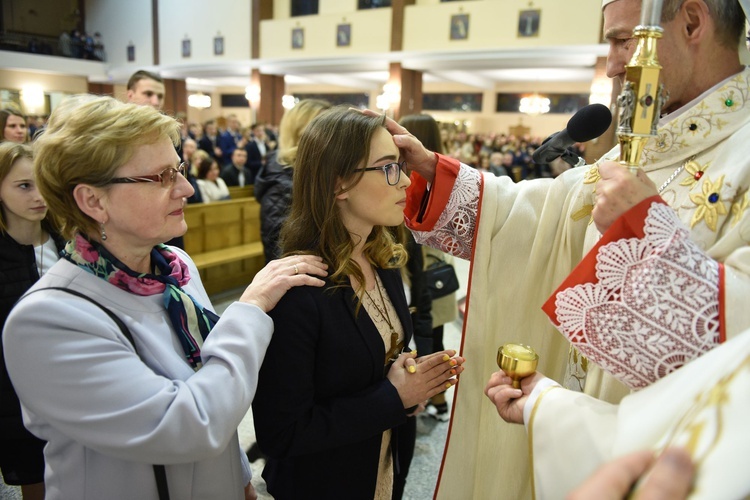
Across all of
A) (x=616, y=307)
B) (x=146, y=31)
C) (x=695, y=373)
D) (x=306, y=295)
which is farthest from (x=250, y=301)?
(x=146, y=31)

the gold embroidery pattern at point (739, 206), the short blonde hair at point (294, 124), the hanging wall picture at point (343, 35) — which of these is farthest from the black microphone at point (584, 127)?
the hanging wall picture at point (343, 35)

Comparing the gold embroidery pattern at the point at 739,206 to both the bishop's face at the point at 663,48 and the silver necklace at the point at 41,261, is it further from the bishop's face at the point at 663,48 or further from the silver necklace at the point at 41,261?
the silver necklace at the point at 41,261

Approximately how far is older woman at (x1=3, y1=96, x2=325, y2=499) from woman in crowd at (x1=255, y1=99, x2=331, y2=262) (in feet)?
4.89

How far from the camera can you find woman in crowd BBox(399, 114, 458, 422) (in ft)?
9.70

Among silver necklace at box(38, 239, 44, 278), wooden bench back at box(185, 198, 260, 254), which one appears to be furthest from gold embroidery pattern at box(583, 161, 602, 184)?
wooden bench back at box(185, 198, 260, 254)

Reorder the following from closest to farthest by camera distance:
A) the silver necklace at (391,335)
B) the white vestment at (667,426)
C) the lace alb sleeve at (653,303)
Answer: the white vestment at (667,426), the lace alb sleeve at (653,303), the silver necklace at (391,335)

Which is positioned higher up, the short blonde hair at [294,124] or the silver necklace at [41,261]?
the short blonde hair at [294,124]

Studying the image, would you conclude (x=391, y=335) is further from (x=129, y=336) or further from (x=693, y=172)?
(x=693, y=172)

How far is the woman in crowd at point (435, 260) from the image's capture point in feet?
9.70

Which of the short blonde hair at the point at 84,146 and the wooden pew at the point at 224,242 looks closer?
the short blonde hair at the point at 84,146

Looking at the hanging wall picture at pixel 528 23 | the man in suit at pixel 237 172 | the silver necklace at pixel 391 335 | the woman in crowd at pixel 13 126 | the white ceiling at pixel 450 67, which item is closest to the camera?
the silver necklace at pixel 391 335

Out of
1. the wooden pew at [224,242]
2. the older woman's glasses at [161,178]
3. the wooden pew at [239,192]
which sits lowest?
the wooden pew at [224,242]

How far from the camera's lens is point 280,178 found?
2.95 metres

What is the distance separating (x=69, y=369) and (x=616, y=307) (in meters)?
1.03
